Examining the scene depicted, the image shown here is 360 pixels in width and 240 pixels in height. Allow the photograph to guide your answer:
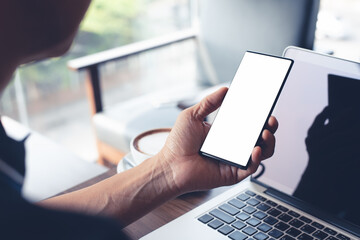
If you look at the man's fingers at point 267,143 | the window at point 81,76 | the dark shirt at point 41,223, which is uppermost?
the dark shirt at point 41,223

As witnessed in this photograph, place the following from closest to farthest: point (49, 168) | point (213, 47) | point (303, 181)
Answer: point (303, 181), point (49, 168), point (213, 47)

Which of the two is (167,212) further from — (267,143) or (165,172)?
(267,143)

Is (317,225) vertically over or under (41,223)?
under

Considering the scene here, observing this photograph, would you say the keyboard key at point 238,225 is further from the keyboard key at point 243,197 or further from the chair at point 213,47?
the chair at point 213,47

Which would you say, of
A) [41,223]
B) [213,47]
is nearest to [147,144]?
[41,223]

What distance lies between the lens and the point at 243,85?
754 millimetres

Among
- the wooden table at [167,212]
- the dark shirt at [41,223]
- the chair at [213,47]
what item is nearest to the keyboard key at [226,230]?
the wooden table at [167,212]

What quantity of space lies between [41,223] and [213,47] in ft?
6.38

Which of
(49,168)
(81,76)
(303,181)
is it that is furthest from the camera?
(81,76)

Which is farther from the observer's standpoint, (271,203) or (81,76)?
(81,76)

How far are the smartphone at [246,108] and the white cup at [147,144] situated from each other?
0.13 m

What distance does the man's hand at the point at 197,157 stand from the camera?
2.50ft

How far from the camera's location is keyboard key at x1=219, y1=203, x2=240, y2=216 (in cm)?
77

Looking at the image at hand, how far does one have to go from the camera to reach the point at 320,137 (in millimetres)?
783
